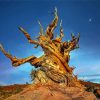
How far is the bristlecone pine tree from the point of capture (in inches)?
573

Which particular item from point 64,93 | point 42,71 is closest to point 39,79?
point 42,71

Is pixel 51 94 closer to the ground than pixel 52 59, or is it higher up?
closer to the ground

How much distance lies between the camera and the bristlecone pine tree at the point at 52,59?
47.7 feet

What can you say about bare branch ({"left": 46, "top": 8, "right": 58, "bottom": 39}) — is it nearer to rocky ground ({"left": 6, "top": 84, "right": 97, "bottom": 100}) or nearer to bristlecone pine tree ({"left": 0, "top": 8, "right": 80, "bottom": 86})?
bristlecone pine tree ({"left": 0, "top": 8, "right": 80, "bottom": 86})

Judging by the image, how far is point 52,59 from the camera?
49.3 ft

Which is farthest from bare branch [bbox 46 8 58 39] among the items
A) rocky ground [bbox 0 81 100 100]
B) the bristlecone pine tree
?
rocky ground [bbox 0 81 100 100]

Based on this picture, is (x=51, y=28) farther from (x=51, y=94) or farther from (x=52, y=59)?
(x=51, y=94)

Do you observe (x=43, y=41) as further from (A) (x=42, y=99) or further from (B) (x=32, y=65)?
(A) (x=42, y=99)

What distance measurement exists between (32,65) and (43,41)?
1.58 meters

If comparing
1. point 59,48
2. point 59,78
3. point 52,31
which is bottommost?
point 59,78

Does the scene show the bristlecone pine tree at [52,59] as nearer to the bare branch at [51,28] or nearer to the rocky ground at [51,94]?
the bare branch at [51,28]

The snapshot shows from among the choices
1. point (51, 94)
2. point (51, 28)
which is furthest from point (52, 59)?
point (51, 94)

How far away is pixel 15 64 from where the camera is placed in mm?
15312

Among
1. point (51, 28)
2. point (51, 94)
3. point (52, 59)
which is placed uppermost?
point (51, 28)
